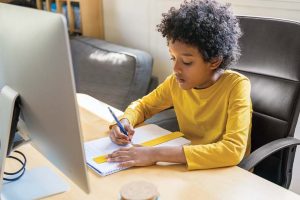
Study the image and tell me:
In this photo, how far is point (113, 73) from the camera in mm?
2418

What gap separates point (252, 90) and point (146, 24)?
129cm

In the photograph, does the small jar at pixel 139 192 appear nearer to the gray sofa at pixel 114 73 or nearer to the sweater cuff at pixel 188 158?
the sweater cuff at pixel 188 158

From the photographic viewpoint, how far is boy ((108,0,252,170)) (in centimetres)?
121

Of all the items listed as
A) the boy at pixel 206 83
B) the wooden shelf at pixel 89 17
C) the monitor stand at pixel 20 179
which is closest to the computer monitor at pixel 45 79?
the monitor stand at pixel 20 179

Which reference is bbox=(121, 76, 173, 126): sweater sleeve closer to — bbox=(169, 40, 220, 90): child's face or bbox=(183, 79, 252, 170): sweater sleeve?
bbox=(169, 40, 220, 90): child's face

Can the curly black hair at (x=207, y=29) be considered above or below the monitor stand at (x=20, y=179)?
above

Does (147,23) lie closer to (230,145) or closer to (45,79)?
(230,145)

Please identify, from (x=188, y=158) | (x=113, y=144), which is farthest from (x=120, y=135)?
(x=188, y=158)

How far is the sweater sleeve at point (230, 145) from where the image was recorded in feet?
3.56

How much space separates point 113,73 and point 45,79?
1.73 metres

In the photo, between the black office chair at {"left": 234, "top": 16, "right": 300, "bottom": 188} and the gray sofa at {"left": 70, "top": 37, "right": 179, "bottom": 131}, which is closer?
the black office chair at {"left": 234, "top": 16, "right": 300, "bottom": 188}

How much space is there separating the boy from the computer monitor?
37 cm

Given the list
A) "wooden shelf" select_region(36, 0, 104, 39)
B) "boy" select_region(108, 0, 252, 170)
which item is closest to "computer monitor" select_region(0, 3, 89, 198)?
"boy" select_region(108, 0, 252, 170)

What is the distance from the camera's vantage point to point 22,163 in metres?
1.11
